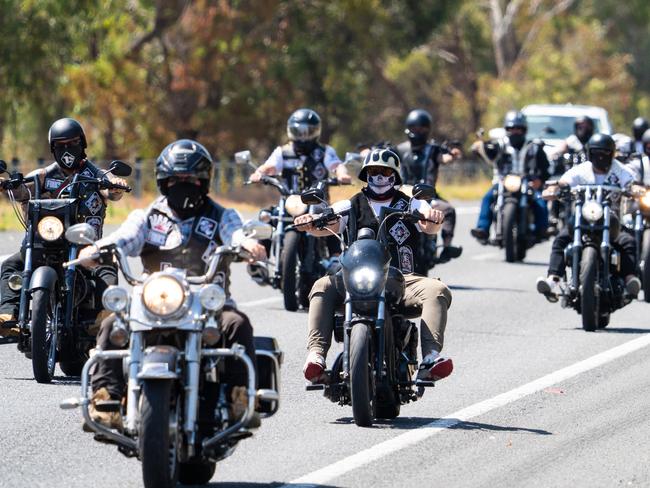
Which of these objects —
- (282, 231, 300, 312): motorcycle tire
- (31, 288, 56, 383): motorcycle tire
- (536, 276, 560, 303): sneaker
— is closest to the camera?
(31, 288, 56, 383): motorcycle tire

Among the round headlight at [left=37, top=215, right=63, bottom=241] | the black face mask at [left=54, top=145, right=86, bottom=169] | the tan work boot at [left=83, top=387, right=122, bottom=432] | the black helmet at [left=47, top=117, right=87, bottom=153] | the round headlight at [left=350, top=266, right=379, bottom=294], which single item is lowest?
the tan work boot at [left=83, top=387, right=122, bottom=432]

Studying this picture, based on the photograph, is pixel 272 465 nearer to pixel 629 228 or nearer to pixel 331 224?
pixel 331 224

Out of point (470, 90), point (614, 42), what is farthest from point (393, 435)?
point (614, 42)

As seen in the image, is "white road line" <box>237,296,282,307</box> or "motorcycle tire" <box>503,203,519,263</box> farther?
"motorcycle tire" <box>503,203,519,263</box>

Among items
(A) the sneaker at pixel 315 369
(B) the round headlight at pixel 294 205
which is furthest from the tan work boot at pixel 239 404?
(B) the round headlight at pixel 294 205

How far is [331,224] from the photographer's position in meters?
10.6

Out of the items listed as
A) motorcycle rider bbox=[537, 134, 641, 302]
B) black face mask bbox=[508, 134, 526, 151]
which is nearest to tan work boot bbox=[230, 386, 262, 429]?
motorcycle rider bbox=[537, 134, 641, 302]

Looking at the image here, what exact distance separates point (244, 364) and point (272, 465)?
1.03m

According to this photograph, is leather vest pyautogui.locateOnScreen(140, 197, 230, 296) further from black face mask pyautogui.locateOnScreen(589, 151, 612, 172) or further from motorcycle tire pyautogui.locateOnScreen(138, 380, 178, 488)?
black face mask pyautogui.locateOnScreen(589, 151, 612, 172)

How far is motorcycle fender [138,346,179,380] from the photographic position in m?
7.53

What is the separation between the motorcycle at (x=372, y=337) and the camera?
9633 millimetres

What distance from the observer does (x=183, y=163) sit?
8.42m

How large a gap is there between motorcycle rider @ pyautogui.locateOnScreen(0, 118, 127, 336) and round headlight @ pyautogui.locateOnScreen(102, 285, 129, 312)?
418cm

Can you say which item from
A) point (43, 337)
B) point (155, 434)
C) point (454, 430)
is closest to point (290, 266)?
point (43, 337)
